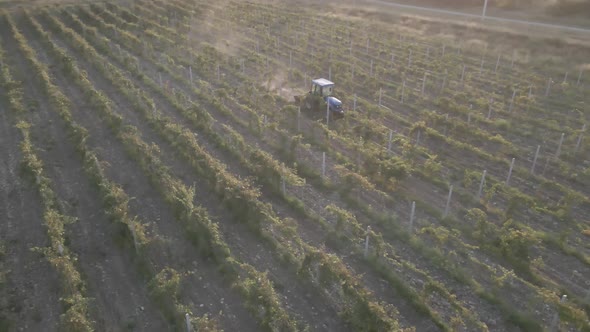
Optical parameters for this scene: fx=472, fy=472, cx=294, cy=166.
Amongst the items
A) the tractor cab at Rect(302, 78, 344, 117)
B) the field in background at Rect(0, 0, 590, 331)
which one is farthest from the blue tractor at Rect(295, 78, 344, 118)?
the field in background at Rect(0, 0, 590, 331)

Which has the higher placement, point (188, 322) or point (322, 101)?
point (322, 101)

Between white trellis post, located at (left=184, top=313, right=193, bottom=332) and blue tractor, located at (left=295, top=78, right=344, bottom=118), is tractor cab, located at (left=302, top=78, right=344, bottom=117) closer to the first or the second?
blue tractor, located at (left=295, top=78, right=344, bottom=118)

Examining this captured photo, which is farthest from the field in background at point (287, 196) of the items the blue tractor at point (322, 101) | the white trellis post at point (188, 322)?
the blue tractor at point (322, 101)

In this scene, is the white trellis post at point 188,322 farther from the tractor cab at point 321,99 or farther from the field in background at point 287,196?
the tractor cab at point 321,99

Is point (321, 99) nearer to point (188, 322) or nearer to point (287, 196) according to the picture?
point (287, 196)

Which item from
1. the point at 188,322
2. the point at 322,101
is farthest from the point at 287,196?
the point at 322,101

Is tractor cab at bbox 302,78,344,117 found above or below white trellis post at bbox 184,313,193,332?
above

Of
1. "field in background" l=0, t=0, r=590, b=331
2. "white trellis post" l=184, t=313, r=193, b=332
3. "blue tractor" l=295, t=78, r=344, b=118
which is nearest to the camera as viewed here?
"white trellis post" l=184, t=313, r=193, b=332
